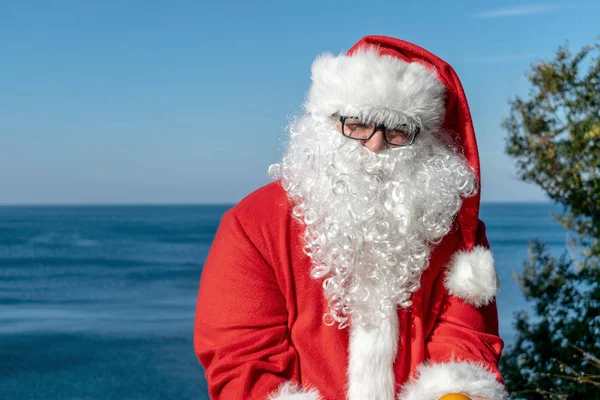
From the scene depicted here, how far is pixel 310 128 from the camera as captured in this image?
6.77 feet

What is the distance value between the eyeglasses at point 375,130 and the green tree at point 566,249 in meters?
2.07

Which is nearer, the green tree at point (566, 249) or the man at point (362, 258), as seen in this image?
the man at point (362, 258)

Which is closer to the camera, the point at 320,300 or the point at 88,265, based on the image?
the point at 320,300

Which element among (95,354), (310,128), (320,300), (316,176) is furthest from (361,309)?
(95,354)

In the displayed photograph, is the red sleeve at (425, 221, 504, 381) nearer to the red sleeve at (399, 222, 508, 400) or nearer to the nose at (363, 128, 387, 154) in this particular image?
the red sleeve at (399, 222, 508, 400)

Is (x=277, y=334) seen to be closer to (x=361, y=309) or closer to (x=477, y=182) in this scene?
(x=361, y=309)

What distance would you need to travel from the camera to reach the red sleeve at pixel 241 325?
1841 mm

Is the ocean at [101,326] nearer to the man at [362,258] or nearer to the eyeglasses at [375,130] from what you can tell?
the man at [362,258]

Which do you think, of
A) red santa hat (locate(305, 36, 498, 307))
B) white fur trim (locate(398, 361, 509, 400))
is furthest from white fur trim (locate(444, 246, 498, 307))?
white fur trim (locate(398, 361, 509, 400))

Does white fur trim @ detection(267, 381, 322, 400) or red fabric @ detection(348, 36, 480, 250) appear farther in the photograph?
red fabric @ detection(348, 36, 480, 250)

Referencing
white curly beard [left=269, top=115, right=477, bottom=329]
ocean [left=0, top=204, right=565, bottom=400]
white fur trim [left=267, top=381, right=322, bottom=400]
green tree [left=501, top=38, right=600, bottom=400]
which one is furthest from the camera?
ocean [left=0, top=204, right=565, bottom=400]

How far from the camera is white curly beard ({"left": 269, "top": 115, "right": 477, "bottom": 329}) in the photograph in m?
1.94

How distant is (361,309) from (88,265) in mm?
19024

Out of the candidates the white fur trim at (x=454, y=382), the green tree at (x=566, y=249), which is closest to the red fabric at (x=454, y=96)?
the white fur trim at (x=454, y=382)
